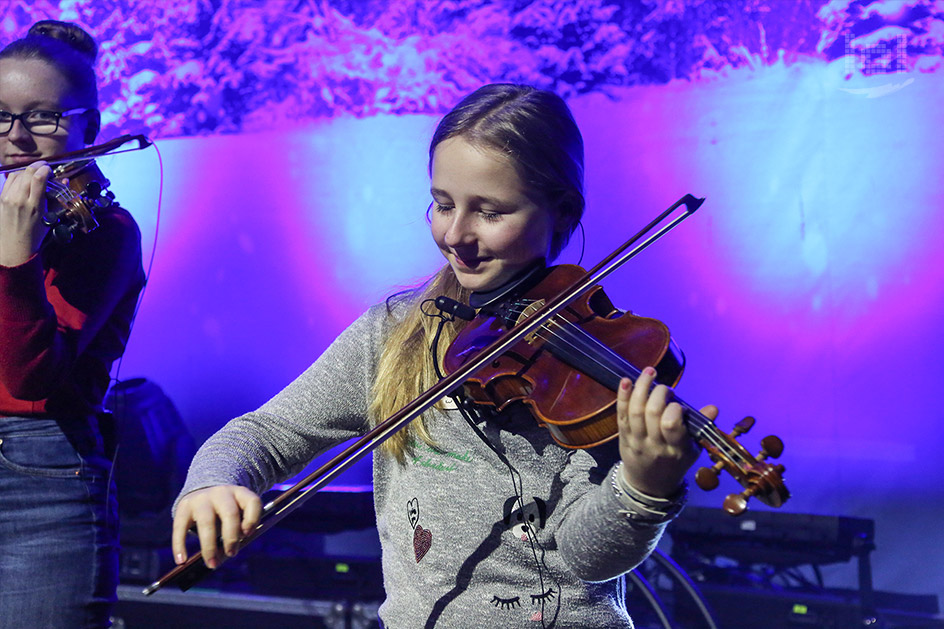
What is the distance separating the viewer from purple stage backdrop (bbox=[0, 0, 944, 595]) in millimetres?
2436

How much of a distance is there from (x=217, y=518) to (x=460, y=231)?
0.41 metres

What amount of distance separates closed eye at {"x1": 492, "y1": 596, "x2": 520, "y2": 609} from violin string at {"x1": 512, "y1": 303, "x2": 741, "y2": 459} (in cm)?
27

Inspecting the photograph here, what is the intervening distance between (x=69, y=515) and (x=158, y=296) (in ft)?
7.51

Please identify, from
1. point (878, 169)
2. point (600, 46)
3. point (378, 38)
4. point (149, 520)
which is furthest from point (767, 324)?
point (149, 520)

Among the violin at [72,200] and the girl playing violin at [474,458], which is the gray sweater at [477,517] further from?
the violin at [72,200]

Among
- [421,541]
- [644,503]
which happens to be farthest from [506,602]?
Answer: [644,503]

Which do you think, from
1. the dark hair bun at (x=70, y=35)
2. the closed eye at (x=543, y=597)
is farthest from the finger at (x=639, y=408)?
the dark hair bun at (x=70, y=35)

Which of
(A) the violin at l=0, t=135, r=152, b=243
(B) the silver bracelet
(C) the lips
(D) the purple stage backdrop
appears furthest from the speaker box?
(B) the silver bracelet

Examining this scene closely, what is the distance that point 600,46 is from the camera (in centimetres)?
272

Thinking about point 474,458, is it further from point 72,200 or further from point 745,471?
point 72,200

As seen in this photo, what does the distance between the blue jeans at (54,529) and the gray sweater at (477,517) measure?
0.39 m

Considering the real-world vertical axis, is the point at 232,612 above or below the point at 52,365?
below

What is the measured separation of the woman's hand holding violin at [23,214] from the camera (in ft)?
3.99

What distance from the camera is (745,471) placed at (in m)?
0.75
